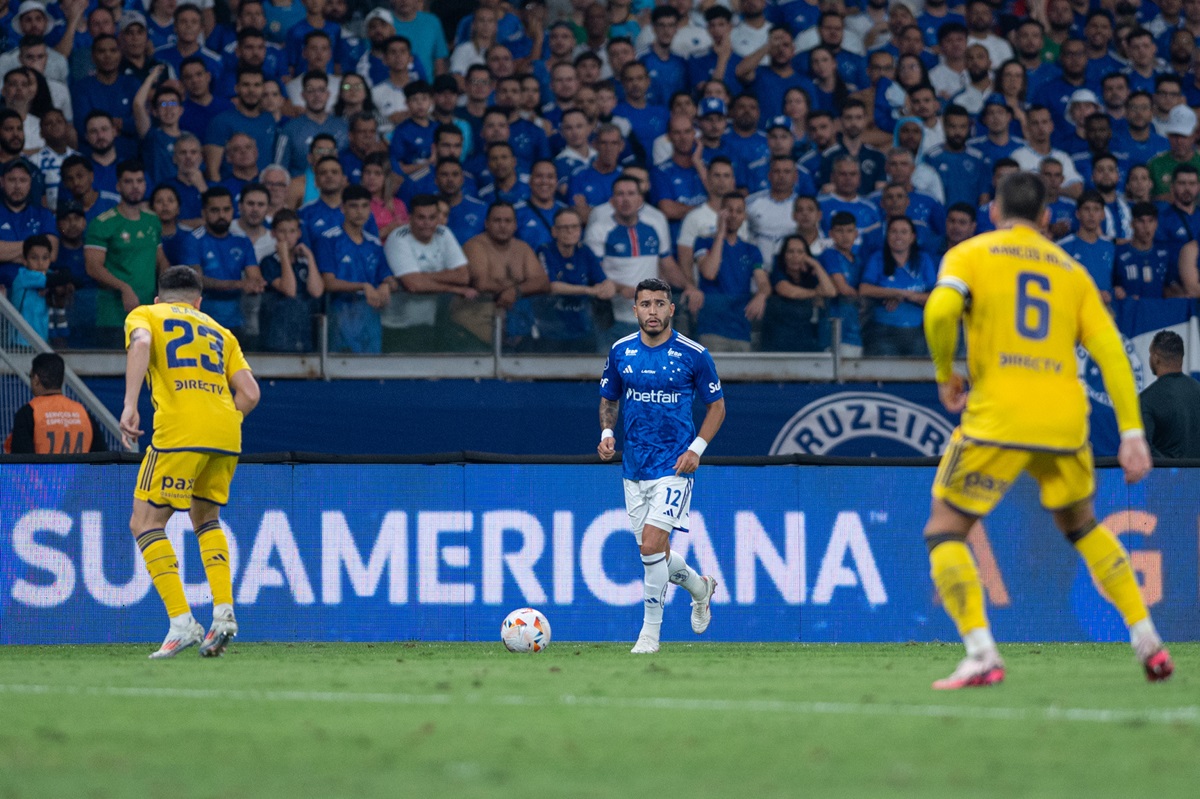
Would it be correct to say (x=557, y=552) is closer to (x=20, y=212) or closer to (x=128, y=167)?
(x=128, y=167)

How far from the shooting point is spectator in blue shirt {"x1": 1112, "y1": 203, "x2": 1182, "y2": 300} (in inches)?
632

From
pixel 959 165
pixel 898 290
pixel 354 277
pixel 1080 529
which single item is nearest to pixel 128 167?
pixel 354 277

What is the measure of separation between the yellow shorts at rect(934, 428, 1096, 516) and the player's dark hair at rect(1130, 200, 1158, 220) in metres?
9.78

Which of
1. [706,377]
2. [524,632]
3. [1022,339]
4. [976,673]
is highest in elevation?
[1022,339]

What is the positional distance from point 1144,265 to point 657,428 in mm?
7486

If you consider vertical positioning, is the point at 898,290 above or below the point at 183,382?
above

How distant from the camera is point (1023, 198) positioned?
7.20m

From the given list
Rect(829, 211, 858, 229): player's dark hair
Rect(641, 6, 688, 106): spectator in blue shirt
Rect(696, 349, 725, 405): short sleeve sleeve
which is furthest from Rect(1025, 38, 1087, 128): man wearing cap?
Rect(696, 349, 725, 405): short sleeve sleeve

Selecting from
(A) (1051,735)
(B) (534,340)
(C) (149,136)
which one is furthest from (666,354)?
(C) (149,136)

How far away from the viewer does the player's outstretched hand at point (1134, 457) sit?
22.5 ft

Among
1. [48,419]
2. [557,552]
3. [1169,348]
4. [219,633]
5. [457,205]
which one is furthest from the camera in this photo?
[457,205]

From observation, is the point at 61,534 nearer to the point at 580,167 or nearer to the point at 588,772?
the point at 580,167

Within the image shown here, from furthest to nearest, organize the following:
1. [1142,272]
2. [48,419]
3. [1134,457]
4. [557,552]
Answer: [1142,272]
[48,419]
[557,552]
[1134,457]

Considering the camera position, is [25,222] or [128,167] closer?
[25,222]
